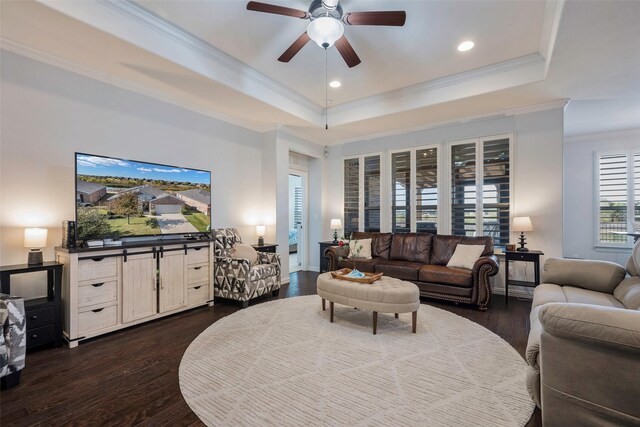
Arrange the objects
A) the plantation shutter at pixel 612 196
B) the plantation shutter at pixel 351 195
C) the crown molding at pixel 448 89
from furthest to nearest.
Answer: the plantation shutter at pixel 351 195
the plantation shutter at pixel 612 196
the crown molding at pixel 448 89

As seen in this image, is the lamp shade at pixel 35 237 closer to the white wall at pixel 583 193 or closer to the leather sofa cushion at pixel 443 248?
the leather sofa cushion at pixel 443 248

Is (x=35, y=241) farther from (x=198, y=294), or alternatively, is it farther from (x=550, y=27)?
(x=550, y=27)

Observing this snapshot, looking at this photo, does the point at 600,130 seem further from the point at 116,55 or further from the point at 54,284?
the point at 54,284

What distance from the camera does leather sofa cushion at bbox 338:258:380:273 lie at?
188 inches

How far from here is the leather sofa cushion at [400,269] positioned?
436 centimetres

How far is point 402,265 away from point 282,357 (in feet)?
8.64

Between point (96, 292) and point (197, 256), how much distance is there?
118 centimetres

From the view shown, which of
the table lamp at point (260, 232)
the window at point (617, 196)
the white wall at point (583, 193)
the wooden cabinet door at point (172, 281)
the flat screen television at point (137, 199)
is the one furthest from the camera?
the white wall at point (583, 193)

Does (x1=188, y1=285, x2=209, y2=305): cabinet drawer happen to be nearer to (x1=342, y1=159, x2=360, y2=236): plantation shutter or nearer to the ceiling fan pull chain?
the ceiling fan pull chain

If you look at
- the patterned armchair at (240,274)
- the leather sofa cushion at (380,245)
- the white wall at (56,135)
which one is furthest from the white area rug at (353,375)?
the white wall at (56,135)

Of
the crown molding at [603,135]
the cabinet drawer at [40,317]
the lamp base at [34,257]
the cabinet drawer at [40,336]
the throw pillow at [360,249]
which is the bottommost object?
the cabinet drawer at [40,336]

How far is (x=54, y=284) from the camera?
2.74 meters

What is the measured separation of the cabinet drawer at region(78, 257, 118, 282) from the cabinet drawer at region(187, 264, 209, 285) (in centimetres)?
88

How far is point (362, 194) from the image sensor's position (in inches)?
244
